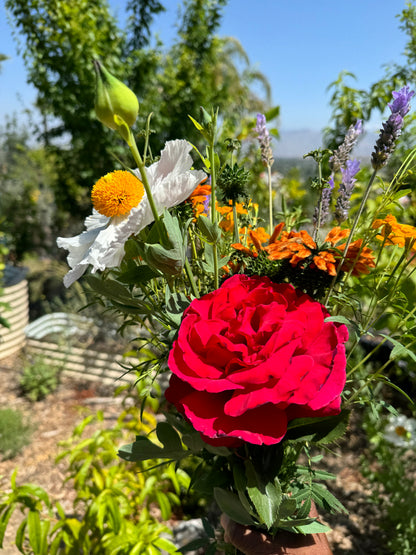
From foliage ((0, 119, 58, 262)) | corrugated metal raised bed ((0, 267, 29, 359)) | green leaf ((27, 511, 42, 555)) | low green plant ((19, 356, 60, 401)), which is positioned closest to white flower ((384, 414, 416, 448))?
green leaf ((27, 511, 42, 555))

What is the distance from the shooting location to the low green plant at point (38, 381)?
7.84 ft

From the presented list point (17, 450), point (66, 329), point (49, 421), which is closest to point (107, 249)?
point (17, 450)

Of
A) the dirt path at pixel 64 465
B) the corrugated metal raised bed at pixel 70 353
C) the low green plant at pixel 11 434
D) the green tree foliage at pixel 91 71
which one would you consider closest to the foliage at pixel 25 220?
the green tree foliage at pixel 91 71

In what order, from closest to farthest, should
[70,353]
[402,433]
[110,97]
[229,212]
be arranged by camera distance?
[110,97], [229,212], [402,433], [70,353]

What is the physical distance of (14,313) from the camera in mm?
2830

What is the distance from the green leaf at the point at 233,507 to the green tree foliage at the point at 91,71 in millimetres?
2314

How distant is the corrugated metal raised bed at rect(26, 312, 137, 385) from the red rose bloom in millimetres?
2081

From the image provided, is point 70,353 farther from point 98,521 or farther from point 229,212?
point 229,212

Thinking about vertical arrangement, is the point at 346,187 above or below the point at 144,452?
above

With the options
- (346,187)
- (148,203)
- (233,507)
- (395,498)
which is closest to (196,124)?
(148,203)

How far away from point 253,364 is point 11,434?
203 centimetres

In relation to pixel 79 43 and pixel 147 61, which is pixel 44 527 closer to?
pixel 79 43

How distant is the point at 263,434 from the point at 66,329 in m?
2.62

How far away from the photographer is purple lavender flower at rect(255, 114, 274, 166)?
0.52 meters
